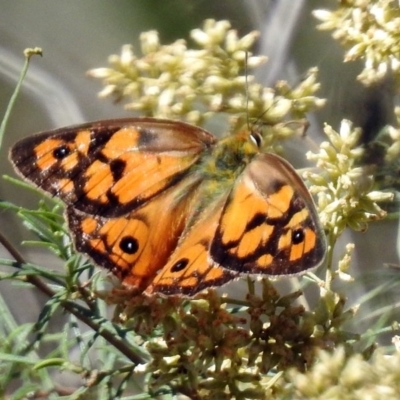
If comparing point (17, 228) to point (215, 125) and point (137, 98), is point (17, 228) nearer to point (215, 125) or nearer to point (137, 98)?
point (215, 125)

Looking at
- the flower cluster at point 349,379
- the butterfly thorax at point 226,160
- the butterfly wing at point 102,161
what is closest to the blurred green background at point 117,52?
the butterfly thorax at point 226,160

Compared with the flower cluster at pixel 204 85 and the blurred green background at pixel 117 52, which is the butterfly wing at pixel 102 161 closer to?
the flower cluster at pixel 204 85

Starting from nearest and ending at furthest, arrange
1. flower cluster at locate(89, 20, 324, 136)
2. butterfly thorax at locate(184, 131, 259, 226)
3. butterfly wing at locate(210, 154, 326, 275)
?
butterfly wing at locate(210, 154, 326, 275) < flower cluster at locate(89, 20, 324, 136) < butterfly thorax at locate(184, 131, 259, 226)

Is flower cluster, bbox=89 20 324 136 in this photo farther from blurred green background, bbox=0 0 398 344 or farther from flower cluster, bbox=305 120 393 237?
blurred green background, bbox=0 0 398 344

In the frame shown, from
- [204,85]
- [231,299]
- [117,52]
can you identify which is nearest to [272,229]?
[231,299]

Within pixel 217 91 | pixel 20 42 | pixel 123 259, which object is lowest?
pixel 123 259

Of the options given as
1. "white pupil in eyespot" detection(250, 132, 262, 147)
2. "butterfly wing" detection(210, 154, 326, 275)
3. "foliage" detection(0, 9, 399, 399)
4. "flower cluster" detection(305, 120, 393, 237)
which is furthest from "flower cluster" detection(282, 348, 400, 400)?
"white pupil in eyespot" detection(250, 132, 262, 147)

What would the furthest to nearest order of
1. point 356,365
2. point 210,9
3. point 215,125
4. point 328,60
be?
point 210,9 < point 328,60 < point 215,125 < point 356,365

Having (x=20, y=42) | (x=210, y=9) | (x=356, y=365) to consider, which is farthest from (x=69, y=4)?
(x=356, y=365)
